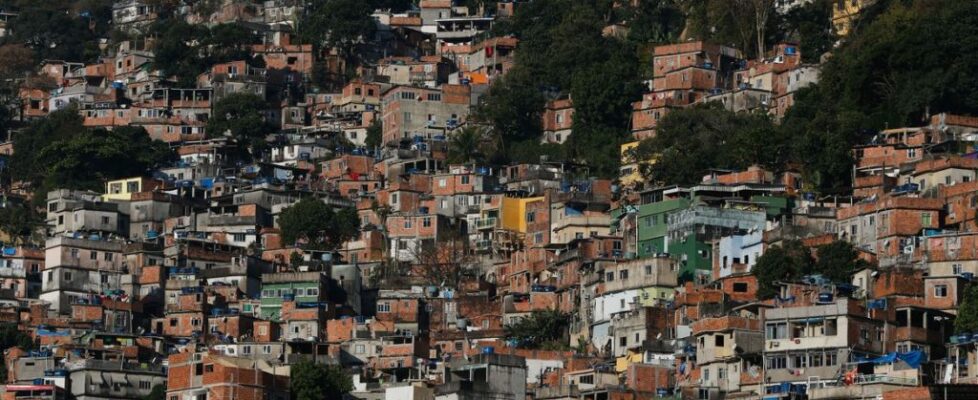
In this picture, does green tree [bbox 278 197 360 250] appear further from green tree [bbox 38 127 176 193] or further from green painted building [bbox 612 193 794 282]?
green painted building [bbox 612 193 794 282]

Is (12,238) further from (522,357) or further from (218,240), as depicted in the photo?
(522,357)

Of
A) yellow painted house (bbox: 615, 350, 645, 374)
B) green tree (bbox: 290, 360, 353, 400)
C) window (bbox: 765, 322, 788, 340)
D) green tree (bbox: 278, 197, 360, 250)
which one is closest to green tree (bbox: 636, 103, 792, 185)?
green tree (bbox: 278, 197, 360, 250)

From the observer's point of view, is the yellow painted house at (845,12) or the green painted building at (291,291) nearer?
the green painted building at (291,291)

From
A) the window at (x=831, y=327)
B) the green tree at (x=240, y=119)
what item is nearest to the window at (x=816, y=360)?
Answer: the window at (x=831, y=327)

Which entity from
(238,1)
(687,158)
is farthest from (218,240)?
(238,1)

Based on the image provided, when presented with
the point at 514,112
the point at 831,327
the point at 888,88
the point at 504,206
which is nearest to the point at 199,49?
the point at 514,112

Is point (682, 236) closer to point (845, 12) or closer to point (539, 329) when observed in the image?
point (539, 329)

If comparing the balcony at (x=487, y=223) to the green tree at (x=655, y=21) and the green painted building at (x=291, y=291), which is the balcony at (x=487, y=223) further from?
the green tree at (x=655, y=21)
